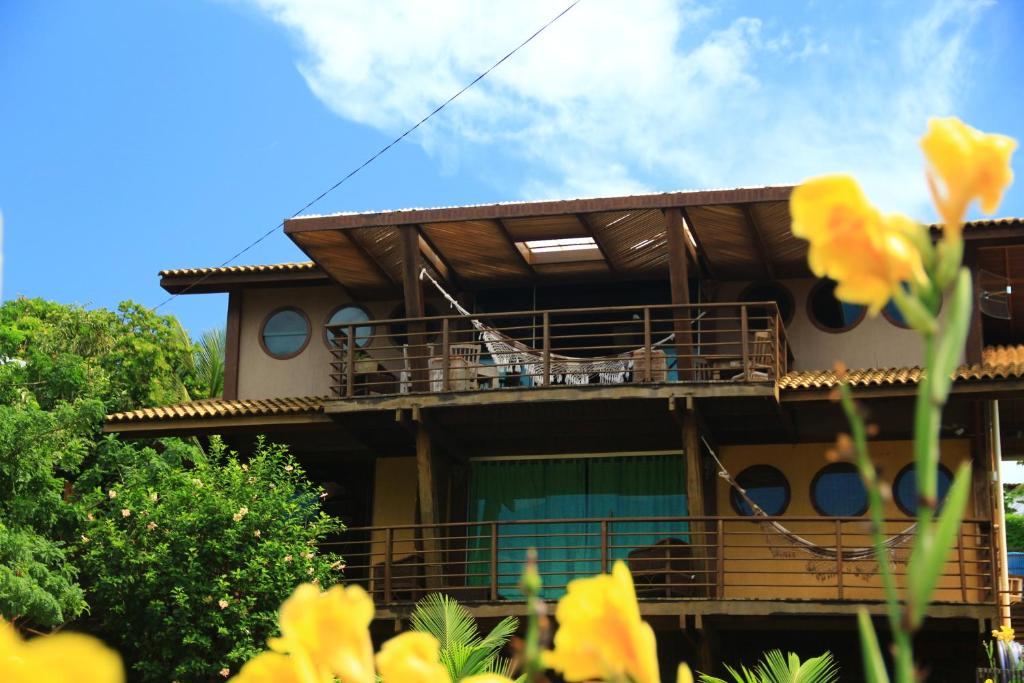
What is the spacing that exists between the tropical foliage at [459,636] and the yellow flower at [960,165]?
282 inches

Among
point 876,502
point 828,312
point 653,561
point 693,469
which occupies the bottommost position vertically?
point 876,502

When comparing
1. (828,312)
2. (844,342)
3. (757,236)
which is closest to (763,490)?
(844,342)

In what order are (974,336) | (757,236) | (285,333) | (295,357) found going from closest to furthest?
(757,236)
(974,336)
(295,357)
(285,333)

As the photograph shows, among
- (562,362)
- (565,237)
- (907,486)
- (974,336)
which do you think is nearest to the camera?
(562,362)

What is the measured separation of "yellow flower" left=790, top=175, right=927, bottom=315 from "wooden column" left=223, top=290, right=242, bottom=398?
59.9ft

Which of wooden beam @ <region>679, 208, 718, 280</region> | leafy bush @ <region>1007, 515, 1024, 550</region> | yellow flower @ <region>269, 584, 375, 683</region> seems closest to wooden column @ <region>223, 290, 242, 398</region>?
wooden beam @ <region>679, 208, 718, 280</region>

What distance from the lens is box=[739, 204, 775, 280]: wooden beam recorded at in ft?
49.5

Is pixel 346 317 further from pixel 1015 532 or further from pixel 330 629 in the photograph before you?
pixel 1015 532

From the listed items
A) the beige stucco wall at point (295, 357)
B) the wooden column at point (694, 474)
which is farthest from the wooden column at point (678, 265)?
the beige stucco wall at point (295, 357)

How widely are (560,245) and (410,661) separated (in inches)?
606

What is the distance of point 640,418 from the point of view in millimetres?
15469

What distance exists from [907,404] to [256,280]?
27.3ft

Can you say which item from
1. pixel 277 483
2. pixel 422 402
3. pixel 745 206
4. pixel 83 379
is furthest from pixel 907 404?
pixel 83 379

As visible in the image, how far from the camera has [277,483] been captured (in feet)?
48.1
